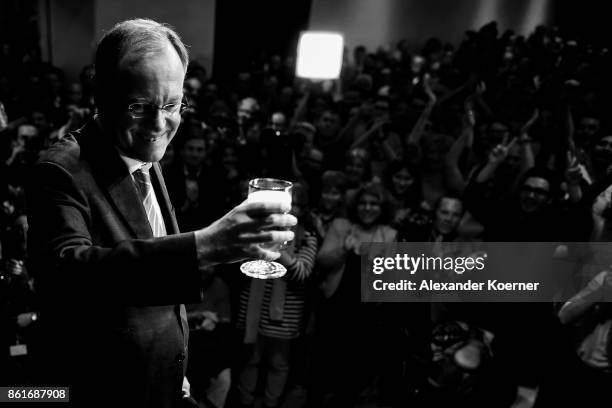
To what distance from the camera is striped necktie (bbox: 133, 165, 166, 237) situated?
1.20 m

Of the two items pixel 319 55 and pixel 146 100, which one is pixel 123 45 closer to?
pixel 146 100

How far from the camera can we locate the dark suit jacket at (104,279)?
0.90 meters

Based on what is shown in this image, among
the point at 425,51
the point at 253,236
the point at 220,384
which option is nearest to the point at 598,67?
the point at 425,51

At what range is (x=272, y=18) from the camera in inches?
392

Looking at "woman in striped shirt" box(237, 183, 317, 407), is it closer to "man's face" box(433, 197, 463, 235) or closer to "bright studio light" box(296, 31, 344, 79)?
"man's face" box(433, 197, 463, 235)

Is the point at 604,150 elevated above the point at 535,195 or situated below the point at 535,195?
above

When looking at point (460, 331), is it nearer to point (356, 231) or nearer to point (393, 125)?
point (356, 231)

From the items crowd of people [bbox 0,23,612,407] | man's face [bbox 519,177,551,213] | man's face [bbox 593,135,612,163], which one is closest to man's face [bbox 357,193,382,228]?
crowd of people [bbox 0,23,612,407]

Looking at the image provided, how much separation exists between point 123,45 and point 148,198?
39 cm

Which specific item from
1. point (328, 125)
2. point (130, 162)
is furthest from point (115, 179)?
point (328, 125)

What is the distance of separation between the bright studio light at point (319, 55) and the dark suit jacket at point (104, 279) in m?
3.95

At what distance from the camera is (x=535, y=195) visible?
359 centimetres

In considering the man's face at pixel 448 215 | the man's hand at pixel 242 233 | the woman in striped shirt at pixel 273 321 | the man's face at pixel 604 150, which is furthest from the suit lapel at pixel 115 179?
the man's face at pixel 604 150

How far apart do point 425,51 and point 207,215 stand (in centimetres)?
733
